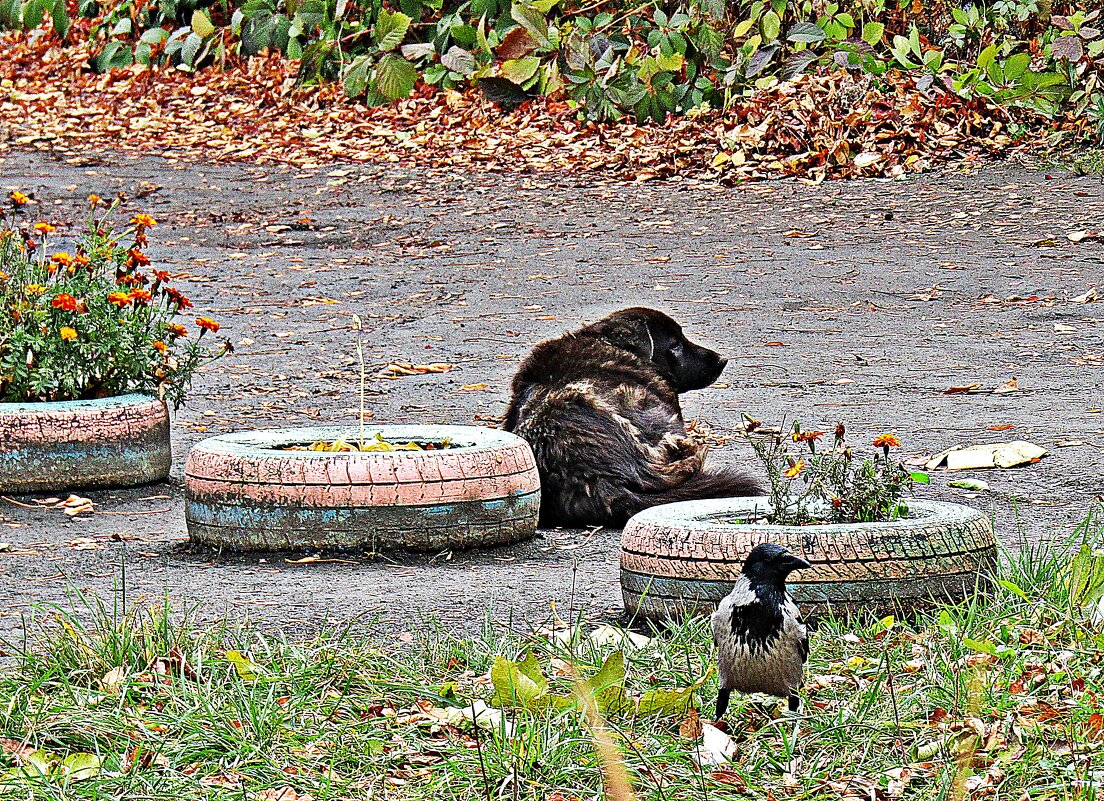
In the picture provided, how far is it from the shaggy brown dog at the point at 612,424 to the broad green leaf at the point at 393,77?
11292 millimetres

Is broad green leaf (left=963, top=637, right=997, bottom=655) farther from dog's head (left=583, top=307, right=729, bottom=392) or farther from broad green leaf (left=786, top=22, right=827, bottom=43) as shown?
broad green leaf (left=786, top=22, right=827, bottom=43)

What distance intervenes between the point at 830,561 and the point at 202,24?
17.3m

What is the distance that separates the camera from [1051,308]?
399 inches

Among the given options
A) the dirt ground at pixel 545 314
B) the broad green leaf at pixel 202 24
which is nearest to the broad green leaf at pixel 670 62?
the dirt ground at pixel 545 314

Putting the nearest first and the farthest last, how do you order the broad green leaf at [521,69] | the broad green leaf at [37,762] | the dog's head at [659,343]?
the broad green leaf at [37,762], the dog's head at [659,343], the broad green leaf at [521,69]

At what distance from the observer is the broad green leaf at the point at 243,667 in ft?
12.3

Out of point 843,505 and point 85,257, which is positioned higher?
point 85,257

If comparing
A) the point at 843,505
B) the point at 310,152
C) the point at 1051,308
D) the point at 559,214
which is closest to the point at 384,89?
the point at 310,152

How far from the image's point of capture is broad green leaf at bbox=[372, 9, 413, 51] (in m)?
17.5

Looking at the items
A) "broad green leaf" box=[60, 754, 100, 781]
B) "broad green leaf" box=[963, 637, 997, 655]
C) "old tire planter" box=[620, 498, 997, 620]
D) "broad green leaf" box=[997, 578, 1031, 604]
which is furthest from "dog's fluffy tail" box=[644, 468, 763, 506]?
"broad green leaf" box=[60, 754, 100, 781]

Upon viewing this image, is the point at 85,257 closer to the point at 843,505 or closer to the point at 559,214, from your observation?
the point at 843,505

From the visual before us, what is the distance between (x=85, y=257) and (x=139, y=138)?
38.4 ft

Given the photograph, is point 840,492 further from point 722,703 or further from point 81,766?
point 81,766

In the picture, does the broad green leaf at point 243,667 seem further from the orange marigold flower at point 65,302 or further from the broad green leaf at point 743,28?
the broad green leaf at point 743,28
